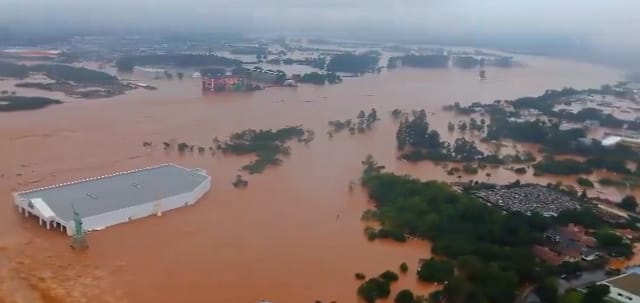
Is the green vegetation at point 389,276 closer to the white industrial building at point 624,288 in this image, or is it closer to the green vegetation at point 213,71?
the white industrial building at point 624,288

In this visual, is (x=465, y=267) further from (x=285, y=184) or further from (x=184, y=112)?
(x=184, y=112)

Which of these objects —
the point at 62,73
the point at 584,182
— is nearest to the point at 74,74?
the point at 62,73

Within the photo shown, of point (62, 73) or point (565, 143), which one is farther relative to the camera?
point (62, 73)

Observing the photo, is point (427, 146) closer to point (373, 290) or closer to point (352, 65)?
point (373, 290)

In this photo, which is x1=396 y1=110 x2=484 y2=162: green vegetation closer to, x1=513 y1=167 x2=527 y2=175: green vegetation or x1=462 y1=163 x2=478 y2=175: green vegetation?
x1=462 y1=163 x2=478 y2=175: green vegetation

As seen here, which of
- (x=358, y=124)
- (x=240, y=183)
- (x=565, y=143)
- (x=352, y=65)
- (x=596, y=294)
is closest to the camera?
(x=596, y=294)

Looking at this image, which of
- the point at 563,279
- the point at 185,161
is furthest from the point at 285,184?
the point at 563,279

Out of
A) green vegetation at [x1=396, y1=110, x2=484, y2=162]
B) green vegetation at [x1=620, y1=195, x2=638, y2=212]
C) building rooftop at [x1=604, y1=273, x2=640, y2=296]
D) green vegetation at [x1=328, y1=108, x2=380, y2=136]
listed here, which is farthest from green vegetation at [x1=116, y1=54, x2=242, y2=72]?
building rooftop at [x1=604, y1=273, x2=640, y2=296]

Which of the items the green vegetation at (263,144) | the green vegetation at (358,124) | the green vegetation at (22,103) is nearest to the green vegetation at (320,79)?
the green vegetation at (358,124)
